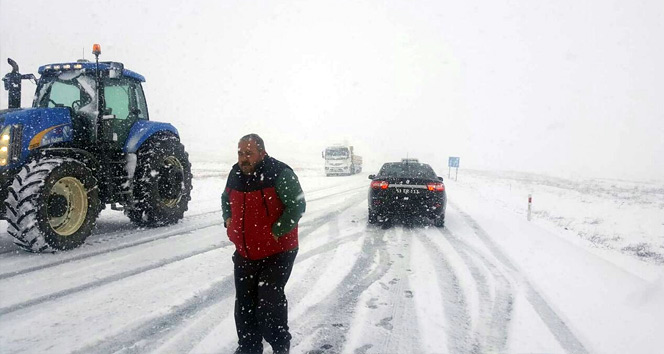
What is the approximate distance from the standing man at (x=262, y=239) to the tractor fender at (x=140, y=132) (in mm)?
5104

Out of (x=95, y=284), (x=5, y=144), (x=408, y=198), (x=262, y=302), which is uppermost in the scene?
(x=5, y=144)

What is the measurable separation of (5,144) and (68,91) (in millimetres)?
1845

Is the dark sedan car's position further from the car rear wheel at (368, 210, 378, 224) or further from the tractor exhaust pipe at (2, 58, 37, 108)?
the tractor exhaust pipe at (2, 58, 37, 108)

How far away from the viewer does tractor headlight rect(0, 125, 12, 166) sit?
16.6 ft

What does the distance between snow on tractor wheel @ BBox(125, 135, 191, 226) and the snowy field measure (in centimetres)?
35

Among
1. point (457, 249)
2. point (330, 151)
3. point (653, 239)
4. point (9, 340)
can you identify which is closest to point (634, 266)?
point (457, 249)

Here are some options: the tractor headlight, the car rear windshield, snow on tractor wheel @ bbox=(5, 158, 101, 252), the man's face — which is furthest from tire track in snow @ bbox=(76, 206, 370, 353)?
the car rear windshield

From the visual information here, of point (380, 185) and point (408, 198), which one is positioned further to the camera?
point (380, 185)

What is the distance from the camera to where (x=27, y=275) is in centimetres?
440

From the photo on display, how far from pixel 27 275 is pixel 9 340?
182 centimetres

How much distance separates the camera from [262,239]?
2.62m

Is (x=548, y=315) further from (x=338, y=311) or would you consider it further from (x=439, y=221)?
(x=439, y=221)

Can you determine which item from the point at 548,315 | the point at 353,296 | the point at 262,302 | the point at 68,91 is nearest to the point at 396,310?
the point at 353,296

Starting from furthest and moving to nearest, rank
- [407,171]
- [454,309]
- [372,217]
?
[407,171], [372,217], [454,309]
